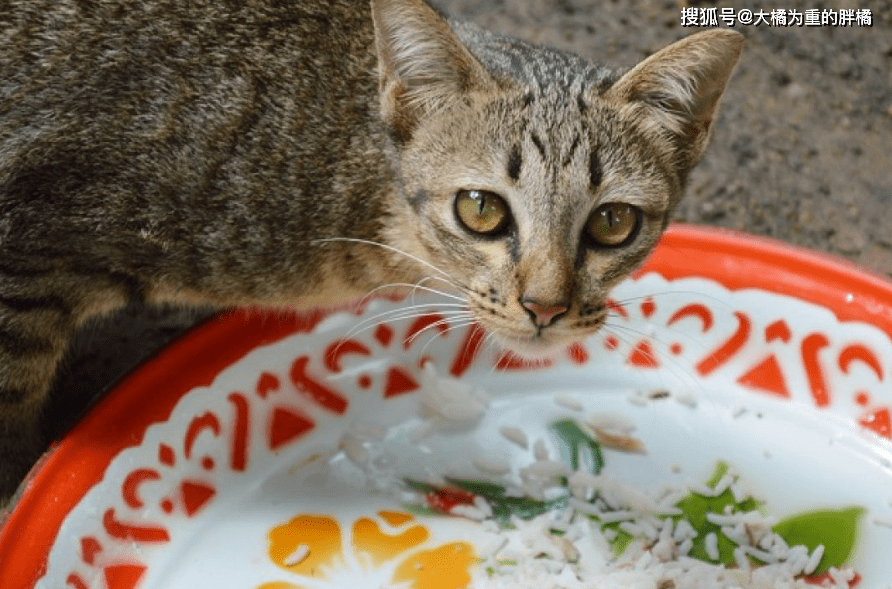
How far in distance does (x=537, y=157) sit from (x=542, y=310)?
20 cm

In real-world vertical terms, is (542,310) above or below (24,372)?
above

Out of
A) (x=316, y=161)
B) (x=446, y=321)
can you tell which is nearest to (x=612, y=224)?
(x=446, y=321)

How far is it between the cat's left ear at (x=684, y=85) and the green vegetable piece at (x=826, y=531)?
0.61 metres

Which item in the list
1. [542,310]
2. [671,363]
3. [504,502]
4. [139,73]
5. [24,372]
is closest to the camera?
[542,310]

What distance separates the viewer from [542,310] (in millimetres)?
1457

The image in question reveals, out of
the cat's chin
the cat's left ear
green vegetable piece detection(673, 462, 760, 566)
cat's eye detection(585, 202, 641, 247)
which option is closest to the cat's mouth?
the cat's chin

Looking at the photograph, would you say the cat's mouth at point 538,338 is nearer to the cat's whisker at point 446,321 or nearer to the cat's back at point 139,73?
the cat's whisker at point 446,321

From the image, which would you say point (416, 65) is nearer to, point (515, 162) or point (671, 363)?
point (515, 162)

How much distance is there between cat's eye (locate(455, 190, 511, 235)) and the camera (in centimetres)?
148

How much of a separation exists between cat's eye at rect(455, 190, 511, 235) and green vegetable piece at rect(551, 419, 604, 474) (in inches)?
21.2

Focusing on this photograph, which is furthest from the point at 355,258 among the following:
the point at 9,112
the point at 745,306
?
the point at 745,306

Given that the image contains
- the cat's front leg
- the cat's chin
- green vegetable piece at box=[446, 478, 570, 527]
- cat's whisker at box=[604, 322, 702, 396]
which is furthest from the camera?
cat's whisker at box=[604, 322, 702, 396]

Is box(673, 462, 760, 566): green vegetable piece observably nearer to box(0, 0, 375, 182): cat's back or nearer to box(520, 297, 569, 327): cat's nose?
box(520, 297, 569, 327): cat's nose

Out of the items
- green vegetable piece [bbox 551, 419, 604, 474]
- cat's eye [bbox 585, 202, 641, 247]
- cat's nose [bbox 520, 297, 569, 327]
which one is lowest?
green vegetable piece [bbox 551, 419, 604, 474]
